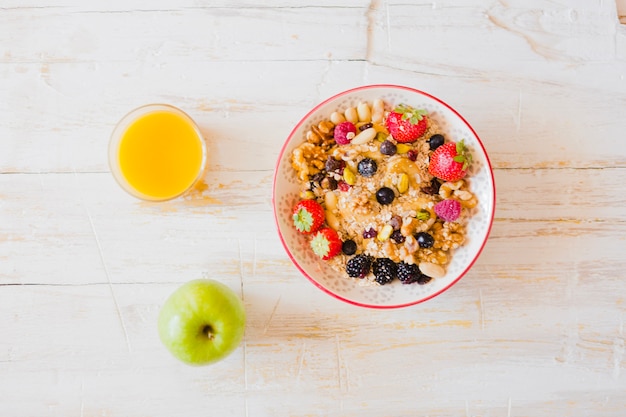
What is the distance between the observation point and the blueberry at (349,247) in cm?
130

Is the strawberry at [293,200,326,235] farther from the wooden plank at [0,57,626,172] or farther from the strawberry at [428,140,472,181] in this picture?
the strawberry at [428,140,472,181]

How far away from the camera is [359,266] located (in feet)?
4.19

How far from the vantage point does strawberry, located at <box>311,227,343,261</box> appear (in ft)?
4.19

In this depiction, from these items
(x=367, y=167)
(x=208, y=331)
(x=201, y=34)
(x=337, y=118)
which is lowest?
(x=208, y=331)

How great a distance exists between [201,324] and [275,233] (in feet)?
0.89

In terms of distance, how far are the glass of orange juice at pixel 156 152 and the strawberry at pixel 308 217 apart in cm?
24

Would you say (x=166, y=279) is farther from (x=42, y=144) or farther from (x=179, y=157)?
(x=42, y=144)

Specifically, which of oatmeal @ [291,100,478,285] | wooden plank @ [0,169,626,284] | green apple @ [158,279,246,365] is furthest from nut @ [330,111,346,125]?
green apple @ [158,279,246,365]

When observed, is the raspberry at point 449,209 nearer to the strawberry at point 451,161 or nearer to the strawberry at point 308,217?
the strawberry at point 451,161

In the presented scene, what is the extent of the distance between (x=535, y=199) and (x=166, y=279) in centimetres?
88

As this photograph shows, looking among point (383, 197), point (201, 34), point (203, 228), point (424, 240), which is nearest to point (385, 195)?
point (383, 197)

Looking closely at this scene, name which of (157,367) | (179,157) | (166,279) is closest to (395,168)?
(179,157)

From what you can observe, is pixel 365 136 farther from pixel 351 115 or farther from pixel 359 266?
pixel 359 266

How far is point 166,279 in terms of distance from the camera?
141 centimetres
